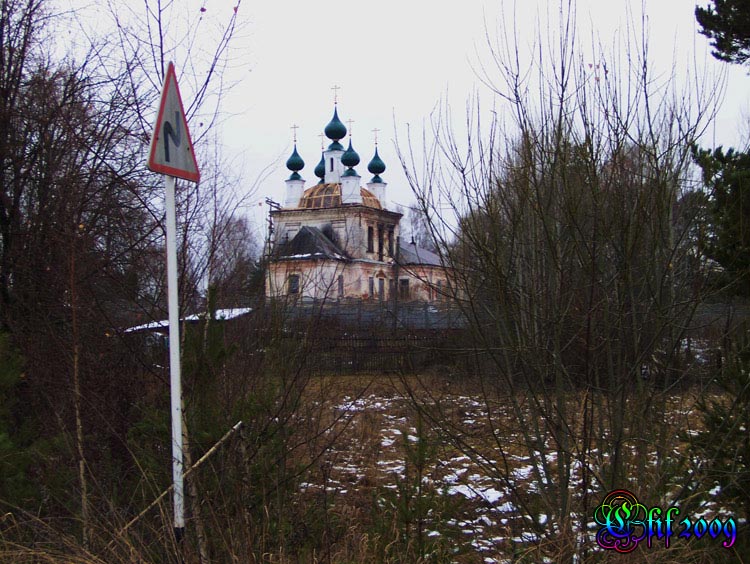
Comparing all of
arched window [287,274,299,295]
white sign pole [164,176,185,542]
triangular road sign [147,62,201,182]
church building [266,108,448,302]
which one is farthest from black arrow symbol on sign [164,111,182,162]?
church building [266,108,448,302]

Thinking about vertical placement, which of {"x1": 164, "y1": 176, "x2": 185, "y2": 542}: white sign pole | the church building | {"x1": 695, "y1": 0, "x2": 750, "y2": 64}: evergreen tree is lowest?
{"x1": 164, "y1": 176, "x2": 185, "y2": 542}: white sign pole

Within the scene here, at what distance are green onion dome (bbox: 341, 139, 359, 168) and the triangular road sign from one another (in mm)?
55998

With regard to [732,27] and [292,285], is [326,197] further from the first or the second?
[292,285]

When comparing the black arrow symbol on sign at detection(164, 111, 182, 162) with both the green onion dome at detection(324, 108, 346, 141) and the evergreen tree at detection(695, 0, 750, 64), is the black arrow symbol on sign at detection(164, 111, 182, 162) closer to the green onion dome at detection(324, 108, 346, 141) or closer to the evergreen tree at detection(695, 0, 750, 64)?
the evergreen tree at detection(695, 0, 750, 64)

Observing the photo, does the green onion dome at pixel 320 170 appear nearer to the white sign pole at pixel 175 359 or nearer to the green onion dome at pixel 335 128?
the green onion dome at pixel 335 128

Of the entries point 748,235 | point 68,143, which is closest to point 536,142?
point 748,235

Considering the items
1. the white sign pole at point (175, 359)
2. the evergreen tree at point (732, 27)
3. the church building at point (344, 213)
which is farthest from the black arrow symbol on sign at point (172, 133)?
the church building at point (344, 213)

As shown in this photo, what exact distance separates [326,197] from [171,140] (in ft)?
183

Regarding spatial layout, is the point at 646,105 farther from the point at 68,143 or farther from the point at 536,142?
the point at 68,143

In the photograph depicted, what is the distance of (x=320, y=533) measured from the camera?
5473 millimetres

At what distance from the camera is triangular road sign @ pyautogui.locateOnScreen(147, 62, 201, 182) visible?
4070 mm

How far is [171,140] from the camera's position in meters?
4.21

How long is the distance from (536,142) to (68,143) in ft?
17.5

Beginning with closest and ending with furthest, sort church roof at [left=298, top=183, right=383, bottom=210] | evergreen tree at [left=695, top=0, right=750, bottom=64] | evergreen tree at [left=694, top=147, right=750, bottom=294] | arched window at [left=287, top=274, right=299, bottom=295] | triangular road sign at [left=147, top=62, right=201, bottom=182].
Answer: triangular road sign at [left=147, top=62, right=201, bottom=182] → evergreen tree at [left=694, top=147, right=750, bottom=294] → arched window at [left=287, top=274, right=299, bottom=295] → evergreen tree at [left=695, top=0, right=750, bottom=64] → church roof at [left=298, top=183, right=383, bottom=210]
